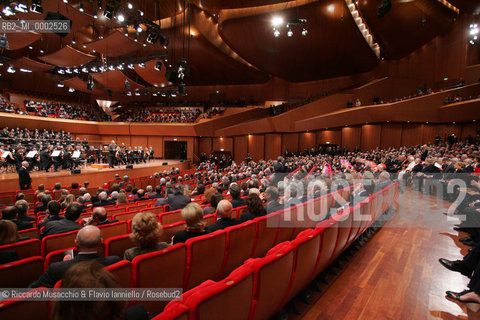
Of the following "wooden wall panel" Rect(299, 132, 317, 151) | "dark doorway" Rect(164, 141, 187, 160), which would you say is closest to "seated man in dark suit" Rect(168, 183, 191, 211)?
"wooden wall panel" Rect(299, 132, 317, 151)

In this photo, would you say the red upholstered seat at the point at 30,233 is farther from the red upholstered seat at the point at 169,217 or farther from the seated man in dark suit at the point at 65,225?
the red upholstered seat at the point at 169,217

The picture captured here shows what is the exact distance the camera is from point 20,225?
299cm

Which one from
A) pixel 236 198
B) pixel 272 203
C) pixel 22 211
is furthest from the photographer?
pixel 236 198

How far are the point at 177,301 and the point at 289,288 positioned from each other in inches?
36.2

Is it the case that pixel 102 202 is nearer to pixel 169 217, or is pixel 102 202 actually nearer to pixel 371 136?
pixel 169 217

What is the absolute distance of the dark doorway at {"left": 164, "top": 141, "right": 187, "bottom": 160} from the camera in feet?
69.4

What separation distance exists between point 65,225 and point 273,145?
17463 millimetres

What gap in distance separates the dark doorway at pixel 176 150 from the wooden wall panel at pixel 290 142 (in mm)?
8247

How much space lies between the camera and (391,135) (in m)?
15.4

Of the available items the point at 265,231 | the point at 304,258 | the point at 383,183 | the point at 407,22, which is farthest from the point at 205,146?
the point at 304,258

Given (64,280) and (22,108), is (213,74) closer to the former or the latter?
(22,108)

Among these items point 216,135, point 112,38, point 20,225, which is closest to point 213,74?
point 216,135

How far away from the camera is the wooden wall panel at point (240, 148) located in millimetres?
20391

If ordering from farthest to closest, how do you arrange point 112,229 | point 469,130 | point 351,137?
1. point 351,137
2. point 469,130
3. point 112,229
